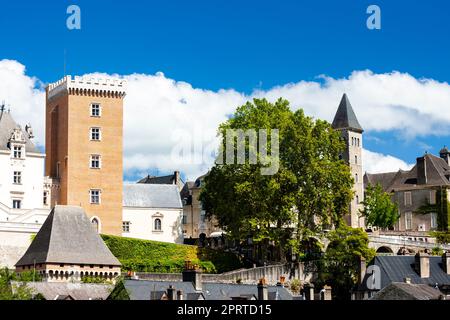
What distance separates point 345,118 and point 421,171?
9.69 meters

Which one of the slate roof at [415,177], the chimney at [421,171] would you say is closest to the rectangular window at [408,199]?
the slate roof at [415,177]

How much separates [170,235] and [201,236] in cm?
1872

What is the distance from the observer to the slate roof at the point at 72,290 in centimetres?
4816

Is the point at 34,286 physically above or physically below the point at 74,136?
below

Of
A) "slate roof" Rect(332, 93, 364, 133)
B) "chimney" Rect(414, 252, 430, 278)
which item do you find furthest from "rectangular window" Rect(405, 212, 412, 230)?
"chimney" Rect(414, 252, 430, 278)

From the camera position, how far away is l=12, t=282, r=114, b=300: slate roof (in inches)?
1896

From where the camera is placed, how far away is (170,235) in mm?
76688

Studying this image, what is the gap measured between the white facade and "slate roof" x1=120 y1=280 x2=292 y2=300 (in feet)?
84.8

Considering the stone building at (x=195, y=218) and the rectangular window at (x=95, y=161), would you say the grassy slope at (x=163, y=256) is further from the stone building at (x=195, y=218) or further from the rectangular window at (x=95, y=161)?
the stone building at (x=195, y=218)

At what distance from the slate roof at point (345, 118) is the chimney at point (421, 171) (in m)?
6.95

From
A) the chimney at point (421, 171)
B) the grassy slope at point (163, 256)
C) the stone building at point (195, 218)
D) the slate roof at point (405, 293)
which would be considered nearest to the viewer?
the slate roof at point (405, 293)

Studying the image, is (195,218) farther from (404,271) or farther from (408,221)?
(404,271)
